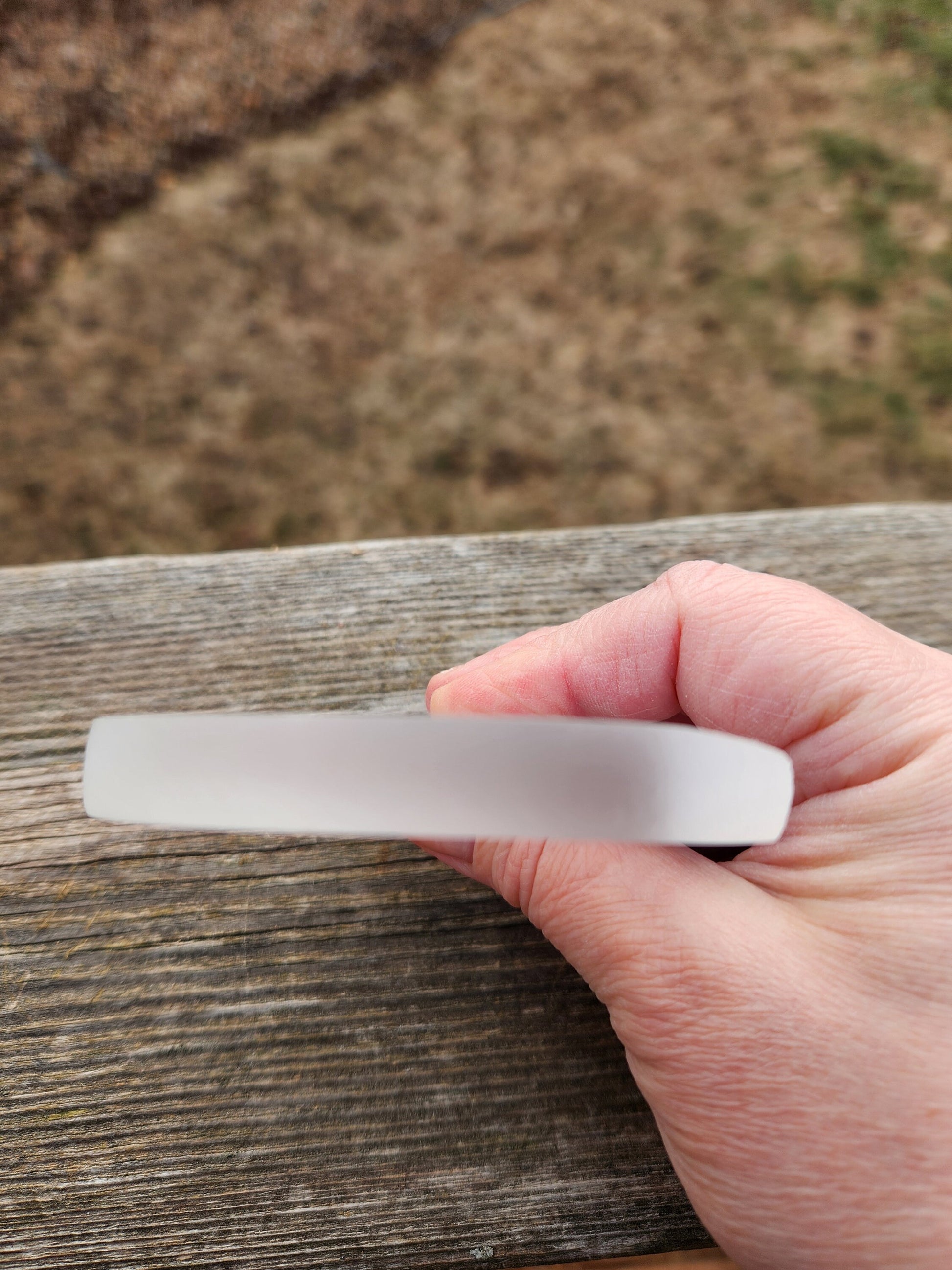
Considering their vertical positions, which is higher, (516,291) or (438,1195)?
(516,291)

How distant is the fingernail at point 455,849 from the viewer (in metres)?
0.50

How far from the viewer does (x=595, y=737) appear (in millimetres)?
314

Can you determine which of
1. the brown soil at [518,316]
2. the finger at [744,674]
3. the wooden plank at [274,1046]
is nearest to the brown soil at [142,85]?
the brown soil at [518,316]

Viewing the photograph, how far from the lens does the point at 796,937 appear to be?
43 cm

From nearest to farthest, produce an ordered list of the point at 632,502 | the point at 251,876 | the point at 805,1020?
1. the point at 805,1020
2. the point at 251,876
3. the point at 632,502

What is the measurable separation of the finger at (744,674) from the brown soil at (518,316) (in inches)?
43.8

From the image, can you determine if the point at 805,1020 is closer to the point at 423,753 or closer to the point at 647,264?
the point at 423,753

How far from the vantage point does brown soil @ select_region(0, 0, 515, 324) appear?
5.46 ft

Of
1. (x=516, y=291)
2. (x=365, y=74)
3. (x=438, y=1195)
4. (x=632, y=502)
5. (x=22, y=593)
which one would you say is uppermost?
(x=365, y=74)

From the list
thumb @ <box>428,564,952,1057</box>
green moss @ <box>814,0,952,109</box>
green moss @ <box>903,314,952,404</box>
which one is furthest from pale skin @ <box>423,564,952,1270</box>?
green moss @ <box>814,0,952,109</box>

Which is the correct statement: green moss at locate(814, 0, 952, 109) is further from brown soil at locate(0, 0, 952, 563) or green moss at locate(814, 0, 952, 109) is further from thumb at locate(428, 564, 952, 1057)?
thumb at locate(428, 564, 952, 1057)

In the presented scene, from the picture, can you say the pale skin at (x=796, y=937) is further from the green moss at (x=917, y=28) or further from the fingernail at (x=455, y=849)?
the green moss at (x=917, y=28)

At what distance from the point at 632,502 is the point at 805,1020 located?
1.31 metres

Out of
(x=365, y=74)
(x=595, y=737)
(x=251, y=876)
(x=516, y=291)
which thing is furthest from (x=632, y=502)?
(x=595, y=737)
